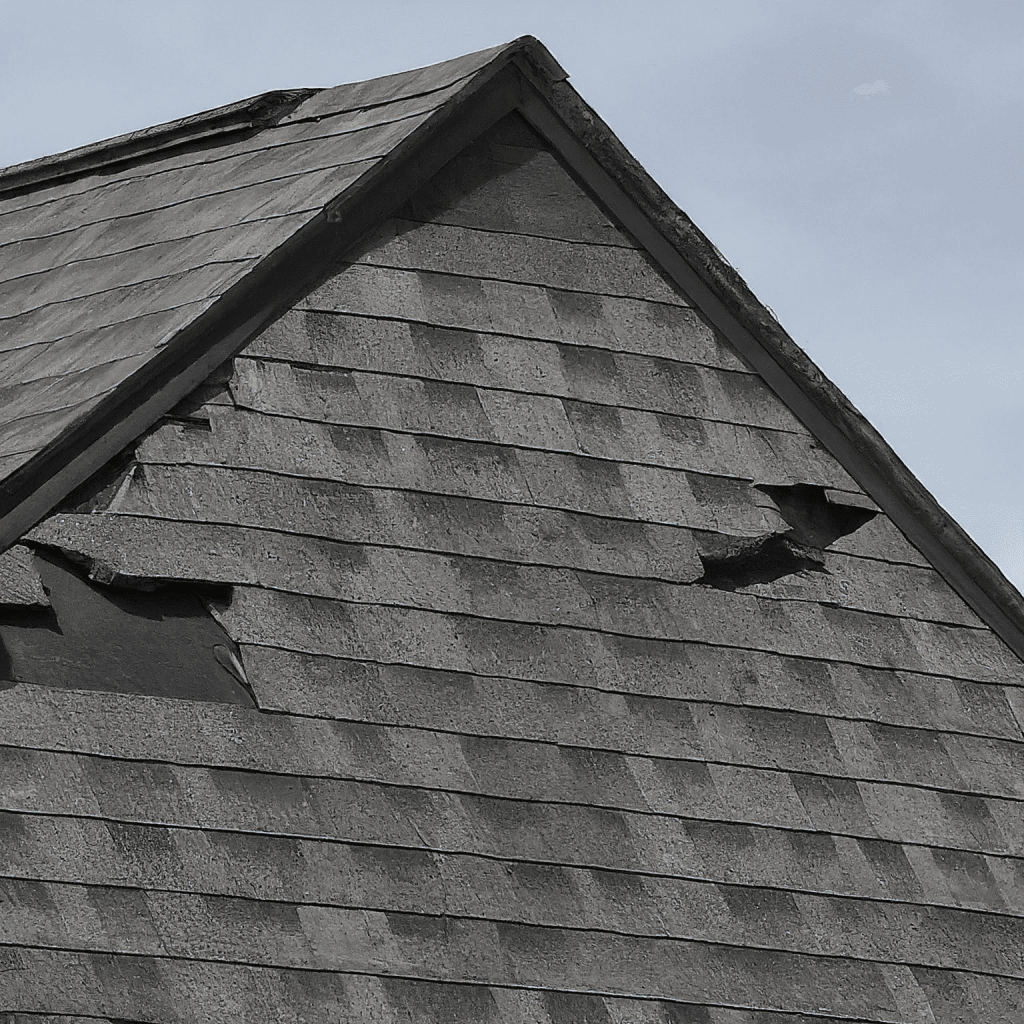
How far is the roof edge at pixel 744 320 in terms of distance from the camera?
5938 millimetres

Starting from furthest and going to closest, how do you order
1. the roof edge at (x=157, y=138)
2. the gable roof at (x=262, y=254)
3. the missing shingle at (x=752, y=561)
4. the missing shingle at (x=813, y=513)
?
the roof edge at (x=157, y=138) → the missing shingle at (x=813, y=513) → the missing shingle at (x=752, y=561) → the gable roof at (x=262, y=254)

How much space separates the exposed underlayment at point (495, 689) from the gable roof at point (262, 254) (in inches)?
2.8

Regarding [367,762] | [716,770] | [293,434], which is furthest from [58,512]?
[716,770]

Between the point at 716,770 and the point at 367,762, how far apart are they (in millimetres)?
1073

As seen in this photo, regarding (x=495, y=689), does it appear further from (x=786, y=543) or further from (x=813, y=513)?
(x=813, y=513)

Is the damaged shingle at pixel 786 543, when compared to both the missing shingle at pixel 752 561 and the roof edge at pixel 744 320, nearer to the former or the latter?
the missing shingle at pixel 752 561

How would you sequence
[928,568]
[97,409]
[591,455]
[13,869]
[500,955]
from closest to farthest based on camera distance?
[13,869] → [500,955] → [97,409] → [591,455] → [928,568]

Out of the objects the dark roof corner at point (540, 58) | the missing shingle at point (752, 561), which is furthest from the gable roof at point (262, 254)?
the missing shingle at point (752, 561)

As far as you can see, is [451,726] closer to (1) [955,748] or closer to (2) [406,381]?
(2) [406,381]

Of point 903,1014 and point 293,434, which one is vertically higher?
point 293,434

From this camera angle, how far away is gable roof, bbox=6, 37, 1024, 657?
5.05 m

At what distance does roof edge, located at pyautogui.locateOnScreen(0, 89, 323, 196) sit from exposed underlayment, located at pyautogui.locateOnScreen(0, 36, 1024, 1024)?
59cm

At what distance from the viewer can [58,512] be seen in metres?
4.76

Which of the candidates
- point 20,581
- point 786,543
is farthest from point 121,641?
point 786,543
